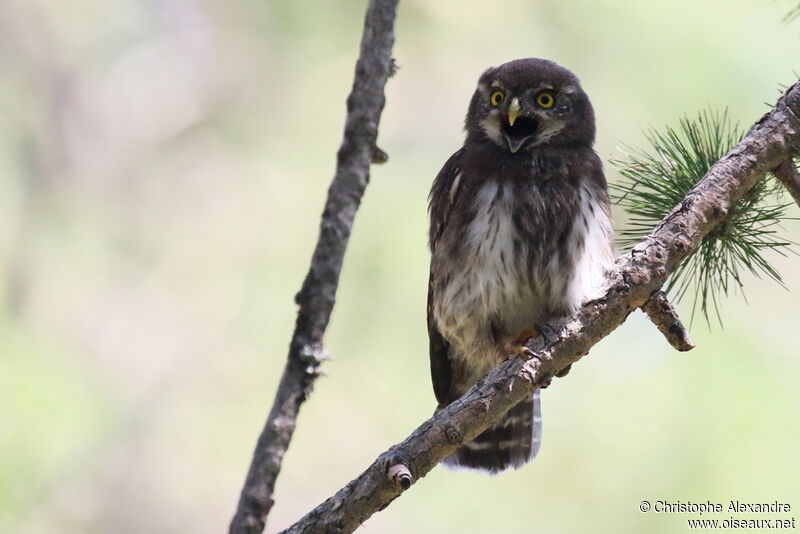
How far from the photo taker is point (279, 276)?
640 cm

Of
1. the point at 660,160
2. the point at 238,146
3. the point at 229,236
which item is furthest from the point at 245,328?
the point at 660,160

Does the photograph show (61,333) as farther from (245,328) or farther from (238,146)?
(238,146)

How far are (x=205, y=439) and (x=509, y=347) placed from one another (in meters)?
3.01

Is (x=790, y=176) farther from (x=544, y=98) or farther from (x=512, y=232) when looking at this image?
(x=544, y=98)

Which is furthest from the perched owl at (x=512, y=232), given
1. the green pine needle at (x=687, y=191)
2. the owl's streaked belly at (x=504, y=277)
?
the green pine needle at (x=687, y=191)

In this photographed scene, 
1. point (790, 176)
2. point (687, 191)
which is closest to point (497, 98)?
point (687, 191)

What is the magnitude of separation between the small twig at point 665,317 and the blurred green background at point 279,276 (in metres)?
2.64

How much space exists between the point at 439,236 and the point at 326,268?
1.30 metres

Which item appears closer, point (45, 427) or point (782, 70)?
point (45, 427)

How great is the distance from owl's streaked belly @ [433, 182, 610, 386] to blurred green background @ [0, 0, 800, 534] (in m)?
1.81

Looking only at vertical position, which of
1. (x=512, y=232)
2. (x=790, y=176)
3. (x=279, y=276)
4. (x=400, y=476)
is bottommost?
(x=400, y=476)

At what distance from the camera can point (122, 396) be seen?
6.27m

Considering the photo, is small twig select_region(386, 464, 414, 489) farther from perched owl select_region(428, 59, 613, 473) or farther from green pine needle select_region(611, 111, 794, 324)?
perched owl select_region(428, 59, 613, 473)

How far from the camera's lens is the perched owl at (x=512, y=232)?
3848 millimetres
